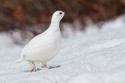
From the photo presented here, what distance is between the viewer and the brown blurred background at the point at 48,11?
42.4ft

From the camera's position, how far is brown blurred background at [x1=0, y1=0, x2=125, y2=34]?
42.4ft

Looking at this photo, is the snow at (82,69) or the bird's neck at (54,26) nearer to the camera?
the snow at (82,69)

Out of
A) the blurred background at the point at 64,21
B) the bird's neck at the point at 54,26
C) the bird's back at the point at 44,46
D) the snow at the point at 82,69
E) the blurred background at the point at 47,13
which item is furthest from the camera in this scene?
the blurred background at the point at 47,13

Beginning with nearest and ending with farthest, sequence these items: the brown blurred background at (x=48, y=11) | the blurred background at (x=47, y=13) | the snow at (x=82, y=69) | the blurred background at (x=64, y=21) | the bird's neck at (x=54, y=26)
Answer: the snow at (x=82, y=69), the bird's neck at (x=54, y=26), the blurred background at (x=64, y=21), the blurred background at (x=47, y=13), the brown blurred background at (x=48, y=11)

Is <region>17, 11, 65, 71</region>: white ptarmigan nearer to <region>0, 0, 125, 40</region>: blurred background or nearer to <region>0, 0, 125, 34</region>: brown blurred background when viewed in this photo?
<region>0, 0, 125, 40</region>: blurred background

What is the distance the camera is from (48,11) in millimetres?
13438

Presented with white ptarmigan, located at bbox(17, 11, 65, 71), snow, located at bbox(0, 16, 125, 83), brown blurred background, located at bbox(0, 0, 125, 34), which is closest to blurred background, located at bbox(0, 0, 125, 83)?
brown blurred background, located at bbox(0, 0, 125, 34)

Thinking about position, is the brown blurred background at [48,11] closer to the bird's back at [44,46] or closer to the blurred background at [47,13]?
the blurred background at [47,13]

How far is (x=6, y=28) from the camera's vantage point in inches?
528

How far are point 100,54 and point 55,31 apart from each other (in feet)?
1.97

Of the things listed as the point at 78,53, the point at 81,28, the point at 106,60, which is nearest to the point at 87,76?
the point at 106,60

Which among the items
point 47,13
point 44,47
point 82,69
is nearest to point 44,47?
point 44,47

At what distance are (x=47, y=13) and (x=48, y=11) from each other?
5 centimetres

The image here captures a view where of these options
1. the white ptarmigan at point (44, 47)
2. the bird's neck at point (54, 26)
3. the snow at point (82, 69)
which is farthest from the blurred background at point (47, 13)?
the white ptarmigan at point (44, 47)
